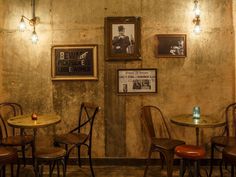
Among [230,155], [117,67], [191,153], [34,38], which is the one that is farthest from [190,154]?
[34,38]

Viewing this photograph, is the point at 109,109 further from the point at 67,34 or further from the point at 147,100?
the point at 67,34

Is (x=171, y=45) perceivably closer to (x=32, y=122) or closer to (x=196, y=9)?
(x=196, y=9)

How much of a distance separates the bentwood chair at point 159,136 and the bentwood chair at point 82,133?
713 mm

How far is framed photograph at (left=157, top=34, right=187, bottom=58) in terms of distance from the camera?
14.3ft

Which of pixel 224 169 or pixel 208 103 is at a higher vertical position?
pixel 208 103

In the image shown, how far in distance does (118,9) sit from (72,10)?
0.69 meters

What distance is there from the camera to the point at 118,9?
174 inches

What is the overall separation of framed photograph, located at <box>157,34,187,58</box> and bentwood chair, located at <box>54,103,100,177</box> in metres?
1.30

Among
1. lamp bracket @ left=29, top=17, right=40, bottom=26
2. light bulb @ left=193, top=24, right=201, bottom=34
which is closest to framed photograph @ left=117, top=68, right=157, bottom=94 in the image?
light bulb @ left=193, top=24, right=201, bottom=34

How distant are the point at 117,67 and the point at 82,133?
1108mm

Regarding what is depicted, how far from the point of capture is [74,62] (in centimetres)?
445

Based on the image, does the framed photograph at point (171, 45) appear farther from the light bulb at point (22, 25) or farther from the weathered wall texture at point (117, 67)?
the light bulb at point (22, 25)

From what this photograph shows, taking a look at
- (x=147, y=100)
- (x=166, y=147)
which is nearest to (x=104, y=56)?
(x=147, y=100)

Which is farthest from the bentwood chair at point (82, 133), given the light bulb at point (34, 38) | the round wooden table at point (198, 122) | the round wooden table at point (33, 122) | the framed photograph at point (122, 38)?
the light bulb at point (34, 38)
